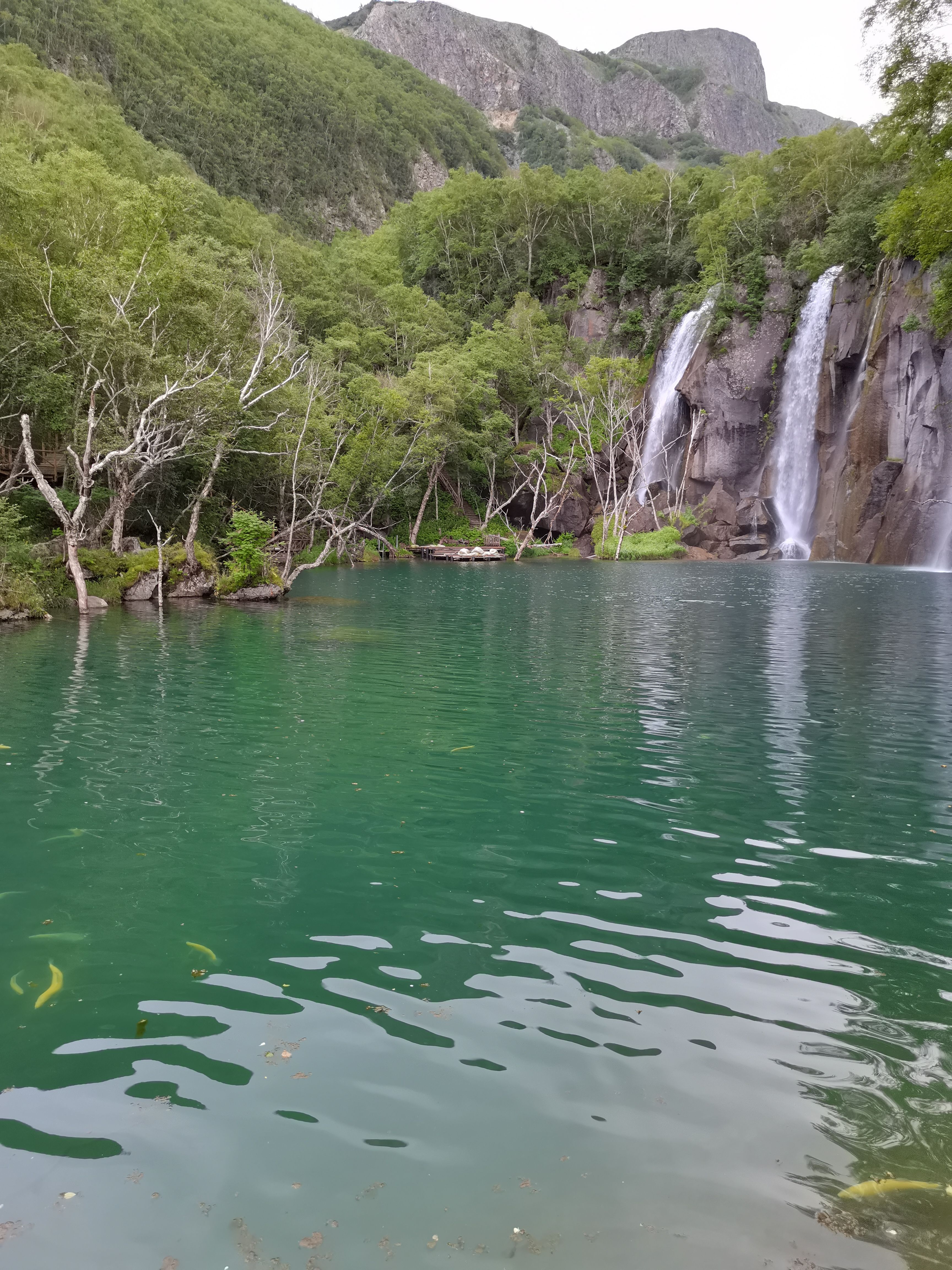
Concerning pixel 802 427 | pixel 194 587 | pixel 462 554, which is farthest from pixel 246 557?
pixel 802 427

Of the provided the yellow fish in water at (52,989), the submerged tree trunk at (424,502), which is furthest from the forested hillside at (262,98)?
the yellow fish in water at (52,989)

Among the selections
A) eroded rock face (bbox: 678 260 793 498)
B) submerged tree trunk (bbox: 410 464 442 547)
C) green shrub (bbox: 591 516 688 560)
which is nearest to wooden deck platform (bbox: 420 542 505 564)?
submerged tree trunk (bbox: 410 464 442 547)

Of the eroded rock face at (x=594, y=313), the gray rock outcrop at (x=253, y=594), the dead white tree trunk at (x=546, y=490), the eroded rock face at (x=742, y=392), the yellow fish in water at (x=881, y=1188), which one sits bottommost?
the yellow fish in water at (x=881, y=1188)

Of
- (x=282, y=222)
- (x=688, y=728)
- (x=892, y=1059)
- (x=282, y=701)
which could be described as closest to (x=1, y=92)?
(x=282, y=222)

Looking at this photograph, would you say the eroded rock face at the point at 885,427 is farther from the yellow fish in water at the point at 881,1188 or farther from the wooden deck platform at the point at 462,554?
the yellow fish in water at the point at 881,1188

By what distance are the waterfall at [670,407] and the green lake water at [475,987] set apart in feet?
175

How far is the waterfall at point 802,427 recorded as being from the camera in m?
52.5

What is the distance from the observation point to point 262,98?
109 metres

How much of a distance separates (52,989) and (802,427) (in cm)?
5672

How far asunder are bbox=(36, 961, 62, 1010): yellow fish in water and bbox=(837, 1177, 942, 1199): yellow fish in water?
411 centimetres

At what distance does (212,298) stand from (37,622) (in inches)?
578

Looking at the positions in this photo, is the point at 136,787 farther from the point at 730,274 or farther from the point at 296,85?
the point at 296,85

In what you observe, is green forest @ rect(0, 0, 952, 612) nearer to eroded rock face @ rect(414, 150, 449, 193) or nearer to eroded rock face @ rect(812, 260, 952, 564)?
eroded rock face @ rect(414, 150, 449, 193)

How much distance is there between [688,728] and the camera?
36.7 feet
